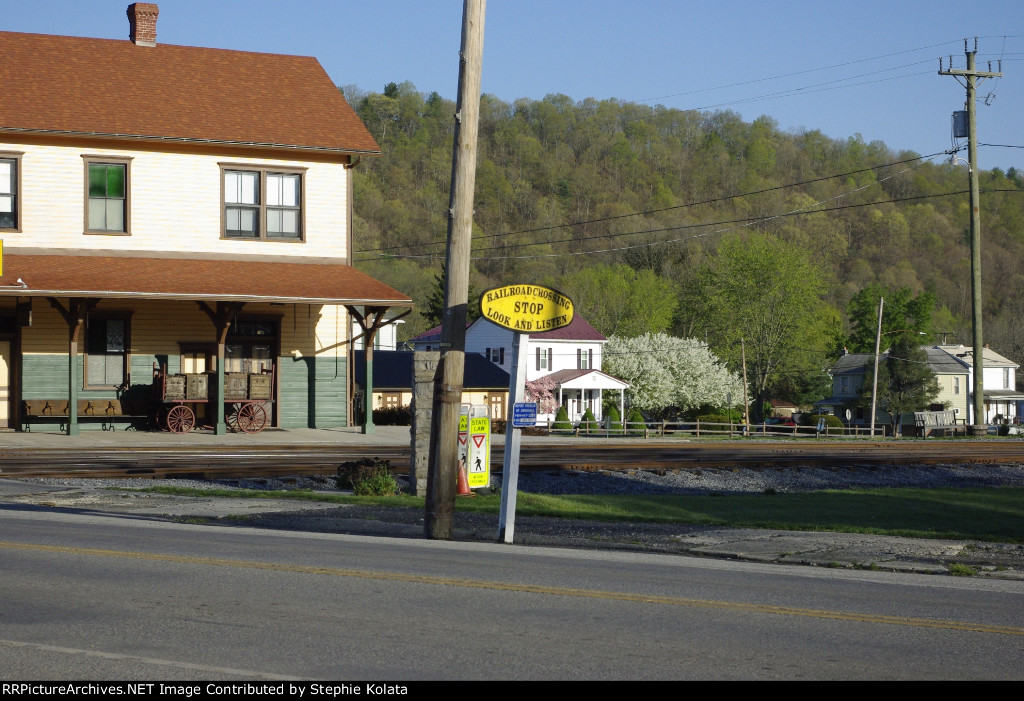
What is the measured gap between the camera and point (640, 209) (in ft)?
352

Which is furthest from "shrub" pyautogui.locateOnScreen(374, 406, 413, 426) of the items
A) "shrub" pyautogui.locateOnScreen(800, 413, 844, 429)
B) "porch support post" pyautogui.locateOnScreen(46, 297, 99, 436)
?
"shrub" pyautogui.locateOnScreen(800, 413, 844, 429)

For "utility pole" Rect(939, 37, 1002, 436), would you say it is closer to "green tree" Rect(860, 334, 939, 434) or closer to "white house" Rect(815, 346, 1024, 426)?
"green tree" Rect(860, 334, 939, 434)

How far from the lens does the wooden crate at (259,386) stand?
31828 mm

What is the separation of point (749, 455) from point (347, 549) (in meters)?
20.2

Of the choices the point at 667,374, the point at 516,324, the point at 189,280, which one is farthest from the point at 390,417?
the point at 667,374

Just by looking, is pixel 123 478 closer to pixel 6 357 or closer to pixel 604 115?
pixel 6 357

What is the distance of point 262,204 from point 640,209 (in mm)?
77572

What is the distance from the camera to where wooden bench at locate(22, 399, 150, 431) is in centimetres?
3058

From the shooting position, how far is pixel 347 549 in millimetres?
11852

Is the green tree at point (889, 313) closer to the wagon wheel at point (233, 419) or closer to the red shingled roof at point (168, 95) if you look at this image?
the red shingled roof at point (168, 95)

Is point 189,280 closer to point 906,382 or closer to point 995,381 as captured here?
point 906,382

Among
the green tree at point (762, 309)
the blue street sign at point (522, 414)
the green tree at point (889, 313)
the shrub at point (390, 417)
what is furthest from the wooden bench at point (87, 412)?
the green tree at point (889, 313)

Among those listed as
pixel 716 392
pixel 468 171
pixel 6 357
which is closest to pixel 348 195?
pixel 6 357

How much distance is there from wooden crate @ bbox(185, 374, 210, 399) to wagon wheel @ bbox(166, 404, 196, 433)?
41 centimetres
